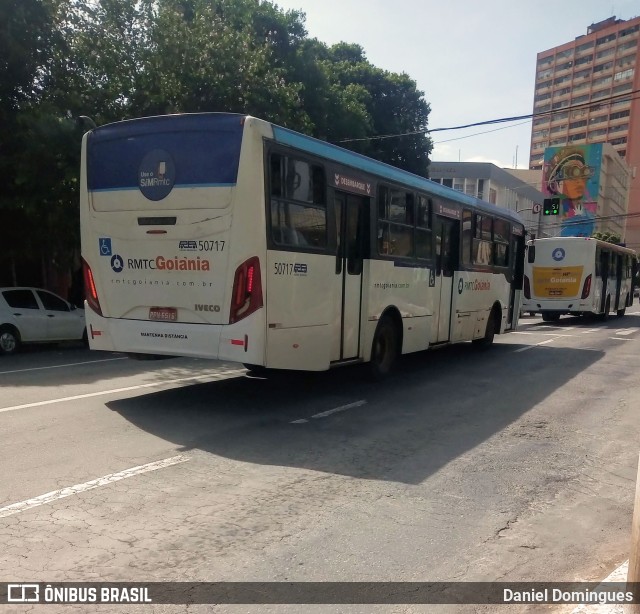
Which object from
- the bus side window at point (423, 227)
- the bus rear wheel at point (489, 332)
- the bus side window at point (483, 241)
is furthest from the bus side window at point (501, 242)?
the bus side window at point (423, 227)

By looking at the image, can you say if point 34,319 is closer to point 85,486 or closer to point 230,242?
point 230,242

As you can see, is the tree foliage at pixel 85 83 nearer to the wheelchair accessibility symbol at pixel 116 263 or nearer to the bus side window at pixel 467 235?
the bus side window at pixel 467 235

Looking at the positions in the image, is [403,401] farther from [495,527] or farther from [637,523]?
[637,523]

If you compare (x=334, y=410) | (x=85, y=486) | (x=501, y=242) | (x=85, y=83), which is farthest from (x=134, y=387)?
(x=85, y=83)

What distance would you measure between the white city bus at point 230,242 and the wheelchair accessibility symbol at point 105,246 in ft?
0.06

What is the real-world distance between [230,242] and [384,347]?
4.02 meters

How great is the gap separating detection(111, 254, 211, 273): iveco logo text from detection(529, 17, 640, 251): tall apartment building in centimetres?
11357

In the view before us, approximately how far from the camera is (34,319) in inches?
Result: 573

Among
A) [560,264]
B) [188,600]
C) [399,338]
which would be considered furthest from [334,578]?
[560,264]

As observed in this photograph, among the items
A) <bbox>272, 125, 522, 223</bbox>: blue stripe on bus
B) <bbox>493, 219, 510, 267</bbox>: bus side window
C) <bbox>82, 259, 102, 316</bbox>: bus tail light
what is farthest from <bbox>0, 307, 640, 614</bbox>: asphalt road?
<bbox>493, 219, 510, 267</bbox>: bus side window

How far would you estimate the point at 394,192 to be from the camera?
10.3 metres

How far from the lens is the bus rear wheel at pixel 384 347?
1017cm

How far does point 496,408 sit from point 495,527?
171 inches

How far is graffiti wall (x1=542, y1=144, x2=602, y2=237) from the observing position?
98.9 m
